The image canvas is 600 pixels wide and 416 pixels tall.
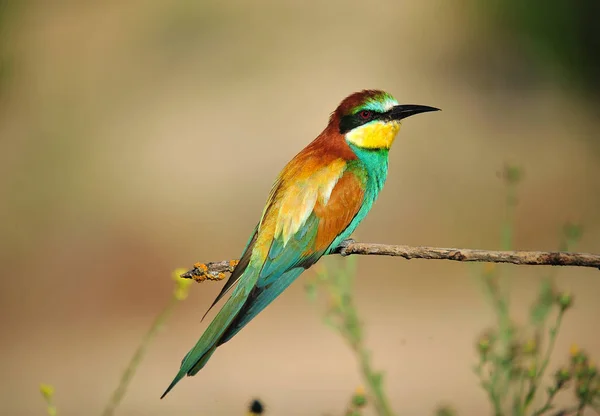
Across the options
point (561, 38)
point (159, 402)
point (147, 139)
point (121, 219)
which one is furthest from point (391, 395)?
point (561, 38)

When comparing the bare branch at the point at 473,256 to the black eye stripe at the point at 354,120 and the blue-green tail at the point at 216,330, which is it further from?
the black eye stripe at the point at 354,120

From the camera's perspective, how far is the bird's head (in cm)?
319

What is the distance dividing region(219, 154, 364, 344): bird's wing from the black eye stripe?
23 cm

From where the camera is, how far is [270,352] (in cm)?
512

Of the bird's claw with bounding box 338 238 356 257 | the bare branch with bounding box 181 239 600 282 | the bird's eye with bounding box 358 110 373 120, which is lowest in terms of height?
the bird's claw with bounding box 338 238 356 257

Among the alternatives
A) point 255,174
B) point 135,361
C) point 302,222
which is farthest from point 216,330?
point 255,174

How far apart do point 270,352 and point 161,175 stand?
2123 mm

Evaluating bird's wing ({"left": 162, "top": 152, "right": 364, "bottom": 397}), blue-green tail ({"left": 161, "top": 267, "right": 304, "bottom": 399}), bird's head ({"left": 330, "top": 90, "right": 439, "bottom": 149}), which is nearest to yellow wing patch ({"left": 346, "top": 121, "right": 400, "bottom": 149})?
bird's head ({"left": 330, "top": 90, "right": 439, "bottom": 149})

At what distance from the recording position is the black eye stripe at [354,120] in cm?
319

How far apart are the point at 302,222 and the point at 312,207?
7cm

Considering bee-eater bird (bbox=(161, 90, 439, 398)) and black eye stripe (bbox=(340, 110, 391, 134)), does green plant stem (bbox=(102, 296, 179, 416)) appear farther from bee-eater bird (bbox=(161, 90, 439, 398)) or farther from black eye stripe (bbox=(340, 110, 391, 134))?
black eye stripe (bbox=(340, 110, 391, 134))

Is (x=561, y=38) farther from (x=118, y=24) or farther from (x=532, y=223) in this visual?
(x=118, y=24)

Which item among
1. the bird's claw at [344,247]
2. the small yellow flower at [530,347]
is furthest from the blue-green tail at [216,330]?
the small yellow flower at [530,347]

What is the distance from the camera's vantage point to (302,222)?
9.38 feet
